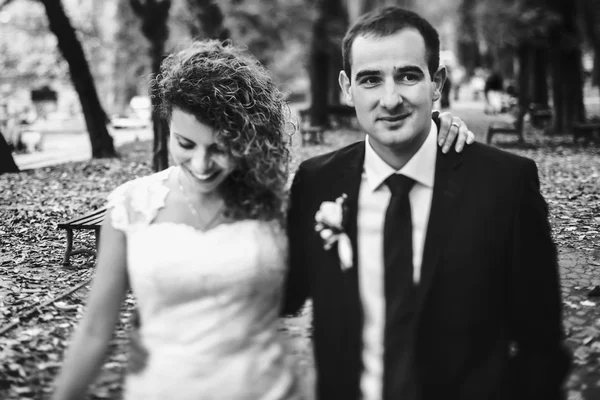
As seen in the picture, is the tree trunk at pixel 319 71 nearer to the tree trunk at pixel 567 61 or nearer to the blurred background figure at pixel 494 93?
the tree trunk at pixel 567 61

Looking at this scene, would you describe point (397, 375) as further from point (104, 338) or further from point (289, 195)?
point (104, 338)

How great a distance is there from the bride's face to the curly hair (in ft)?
0.08

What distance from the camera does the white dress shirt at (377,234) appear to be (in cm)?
246

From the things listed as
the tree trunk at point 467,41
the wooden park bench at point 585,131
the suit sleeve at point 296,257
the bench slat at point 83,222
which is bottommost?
the bench slat at point 83,222

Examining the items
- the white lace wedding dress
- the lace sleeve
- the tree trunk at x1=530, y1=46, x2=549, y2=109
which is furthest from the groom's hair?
the tree trunk at x1=530, y1=46, x2=549, y2=109

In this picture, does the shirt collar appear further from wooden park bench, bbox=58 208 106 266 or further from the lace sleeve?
wooden park bench, bbox=58 208 106 266

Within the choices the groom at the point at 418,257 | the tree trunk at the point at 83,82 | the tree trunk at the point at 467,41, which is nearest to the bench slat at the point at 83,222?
the groom at the point at 418,257

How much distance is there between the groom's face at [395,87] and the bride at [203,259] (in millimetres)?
413

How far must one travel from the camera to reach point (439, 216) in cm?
246

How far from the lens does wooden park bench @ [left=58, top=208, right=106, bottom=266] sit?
786 cm

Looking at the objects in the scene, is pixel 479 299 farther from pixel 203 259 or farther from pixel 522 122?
pixel 522 122

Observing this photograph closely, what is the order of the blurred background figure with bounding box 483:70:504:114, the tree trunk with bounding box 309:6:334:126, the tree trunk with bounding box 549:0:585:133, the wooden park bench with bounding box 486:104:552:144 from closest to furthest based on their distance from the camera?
the wooden park bench with bounding box 486:104:552:144
the tree trunk with bounding box 549:0:585:133
the tree trunk with bounding box 309:6:334:126
the blurred background figure with bounding box 483:70:504:114

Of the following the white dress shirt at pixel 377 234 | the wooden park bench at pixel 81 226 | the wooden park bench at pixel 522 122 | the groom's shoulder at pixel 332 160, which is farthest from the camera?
the wooden park bench at pixel 522 122

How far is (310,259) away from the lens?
2.62 m
